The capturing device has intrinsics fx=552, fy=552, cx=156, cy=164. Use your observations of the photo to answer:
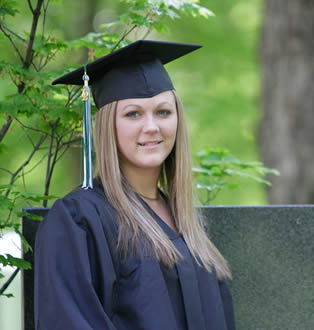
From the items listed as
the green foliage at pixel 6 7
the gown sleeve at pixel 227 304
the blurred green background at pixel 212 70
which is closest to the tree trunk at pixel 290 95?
the blurred green background at pixel 212 70

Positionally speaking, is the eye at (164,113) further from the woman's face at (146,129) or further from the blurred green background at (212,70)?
the blurred green background at (212,70)

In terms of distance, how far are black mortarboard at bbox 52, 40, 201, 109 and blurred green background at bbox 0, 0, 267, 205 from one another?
7058 millimetres

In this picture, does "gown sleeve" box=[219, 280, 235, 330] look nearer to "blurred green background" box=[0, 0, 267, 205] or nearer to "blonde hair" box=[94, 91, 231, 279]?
"blonde hair" box=[94, 91, 231, 279]

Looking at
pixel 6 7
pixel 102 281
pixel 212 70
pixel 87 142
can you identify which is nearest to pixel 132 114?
pixel 87 142

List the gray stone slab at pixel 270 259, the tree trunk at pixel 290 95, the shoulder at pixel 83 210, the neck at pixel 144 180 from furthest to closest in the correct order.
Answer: the tree trunk at pixel 290 95
the gray stone slab at pixel 270 259
the neck at pixel 144 180
the shoulder at pixel 83 210

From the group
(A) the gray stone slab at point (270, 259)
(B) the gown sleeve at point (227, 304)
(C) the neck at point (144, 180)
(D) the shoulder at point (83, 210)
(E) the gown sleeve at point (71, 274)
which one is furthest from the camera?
(A) the gray stone slab at point (270, 259)

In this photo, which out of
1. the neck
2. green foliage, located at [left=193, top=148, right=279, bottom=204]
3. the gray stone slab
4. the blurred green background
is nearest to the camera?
the neck

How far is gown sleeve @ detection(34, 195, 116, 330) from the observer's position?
1971 millimetres

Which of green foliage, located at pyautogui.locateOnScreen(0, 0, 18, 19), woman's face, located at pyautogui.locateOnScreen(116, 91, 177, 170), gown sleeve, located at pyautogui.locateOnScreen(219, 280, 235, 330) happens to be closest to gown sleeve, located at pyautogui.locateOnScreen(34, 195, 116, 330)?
woman's face, located at pyautogui.locateOnScreen(116, 91, 177, 170)

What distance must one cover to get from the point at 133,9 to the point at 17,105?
772 mm

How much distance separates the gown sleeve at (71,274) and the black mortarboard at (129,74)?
0.57 m

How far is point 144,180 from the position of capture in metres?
2.53

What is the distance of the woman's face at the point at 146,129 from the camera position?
7.60 ft

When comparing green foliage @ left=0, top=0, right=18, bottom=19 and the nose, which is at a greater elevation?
green foliage @ left=0, top=0, right=18, bottom=19
